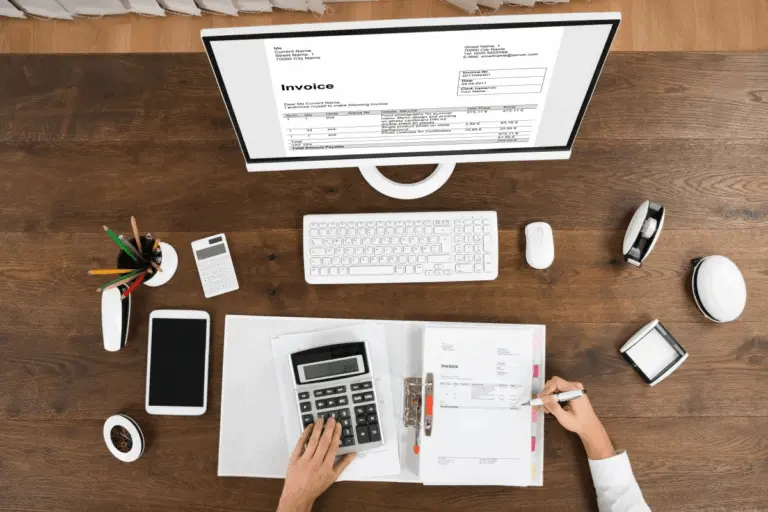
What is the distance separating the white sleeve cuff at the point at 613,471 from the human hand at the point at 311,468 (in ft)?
1.46

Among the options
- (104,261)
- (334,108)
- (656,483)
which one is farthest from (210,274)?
(656,483)

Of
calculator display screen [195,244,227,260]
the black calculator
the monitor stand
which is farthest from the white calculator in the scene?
the monitor stand

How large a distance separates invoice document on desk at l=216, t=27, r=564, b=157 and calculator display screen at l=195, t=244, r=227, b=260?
222mm

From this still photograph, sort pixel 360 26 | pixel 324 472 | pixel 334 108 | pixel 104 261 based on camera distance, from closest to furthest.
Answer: pixel 360 26, pixel 334 108, pixel 324 472, pixel 104 261

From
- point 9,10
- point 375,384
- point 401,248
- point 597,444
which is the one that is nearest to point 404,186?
point 401,248

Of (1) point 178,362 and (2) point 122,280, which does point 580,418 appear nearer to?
(1) point 178,362

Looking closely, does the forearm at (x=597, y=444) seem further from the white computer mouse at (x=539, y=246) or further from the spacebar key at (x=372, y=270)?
the spacebar key at (x=372, y=270)

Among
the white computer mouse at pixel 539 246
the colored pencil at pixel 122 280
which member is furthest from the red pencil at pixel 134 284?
the white computer mouse at pixel 539 246

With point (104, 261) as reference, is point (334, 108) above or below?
above

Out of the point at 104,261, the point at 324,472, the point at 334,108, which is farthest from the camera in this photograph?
the point at 104,261

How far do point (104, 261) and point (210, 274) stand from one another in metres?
0.21

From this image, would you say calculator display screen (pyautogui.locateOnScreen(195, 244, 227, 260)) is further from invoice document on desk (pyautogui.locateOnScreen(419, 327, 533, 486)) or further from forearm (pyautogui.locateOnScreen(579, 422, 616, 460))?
forearm (pyautogui.locateOnScreen(579, 422, 616, 460))

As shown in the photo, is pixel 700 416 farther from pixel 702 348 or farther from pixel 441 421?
pixel 441 421

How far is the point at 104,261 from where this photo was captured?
3.68 feet
